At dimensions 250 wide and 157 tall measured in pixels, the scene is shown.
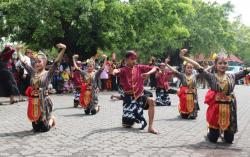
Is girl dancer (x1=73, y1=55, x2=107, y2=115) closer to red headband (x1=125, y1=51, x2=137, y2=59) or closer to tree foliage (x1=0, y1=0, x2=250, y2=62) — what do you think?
red headband (x1=125, y1=51, x2=137, y2=59)

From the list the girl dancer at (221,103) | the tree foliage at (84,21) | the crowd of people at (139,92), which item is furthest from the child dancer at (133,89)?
the tree foliage at (84,21)

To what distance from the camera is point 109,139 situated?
8.72 metres

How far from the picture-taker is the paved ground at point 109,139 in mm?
7531

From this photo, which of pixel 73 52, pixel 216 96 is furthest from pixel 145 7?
pixel 216 96

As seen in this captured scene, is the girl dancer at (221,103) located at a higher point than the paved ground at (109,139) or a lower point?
higher

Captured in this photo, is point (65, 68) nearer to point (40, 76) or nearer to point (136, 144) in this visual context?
point (40, 76)

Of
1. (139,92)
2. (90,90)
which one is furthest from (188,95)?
(139,92)

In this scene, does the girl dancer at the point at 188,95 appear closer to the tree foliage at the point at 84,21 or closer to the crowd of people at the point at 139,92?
the crowd of people at the point at 139,92

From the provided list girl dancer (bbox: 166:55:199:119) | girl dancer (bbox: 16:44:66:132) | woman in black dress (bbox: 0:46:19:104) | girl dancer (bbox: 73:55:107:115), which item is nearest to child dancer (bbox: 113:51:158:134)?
girl dancer (bbox: 16:44:66:132)

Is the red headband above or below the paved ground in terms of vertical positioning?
above

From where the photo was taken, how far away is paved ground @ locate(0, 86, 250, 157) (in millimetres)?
7531

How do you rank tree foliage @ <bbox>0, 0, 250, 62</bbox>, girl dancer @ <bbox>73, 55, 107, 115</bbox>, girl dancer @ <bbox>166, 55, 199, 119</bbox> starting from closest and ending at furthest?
1. girl dancer @ <bbox>166, 55, 199, 119</bbox>
2. girl dancer @ <bbox>73, 55, 107, 115</bbox>
3. tree foliage @ <bbox>0, 0, 250, 62</bbox>

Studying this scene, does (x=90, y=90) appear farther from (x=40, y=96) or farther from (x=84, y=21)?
(x=84, y=21)

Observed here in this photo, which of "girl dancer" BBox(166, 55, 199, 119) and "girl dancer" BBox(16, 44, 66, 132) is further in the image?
"girl dancer" BBox(166, 55, 199, 119)
